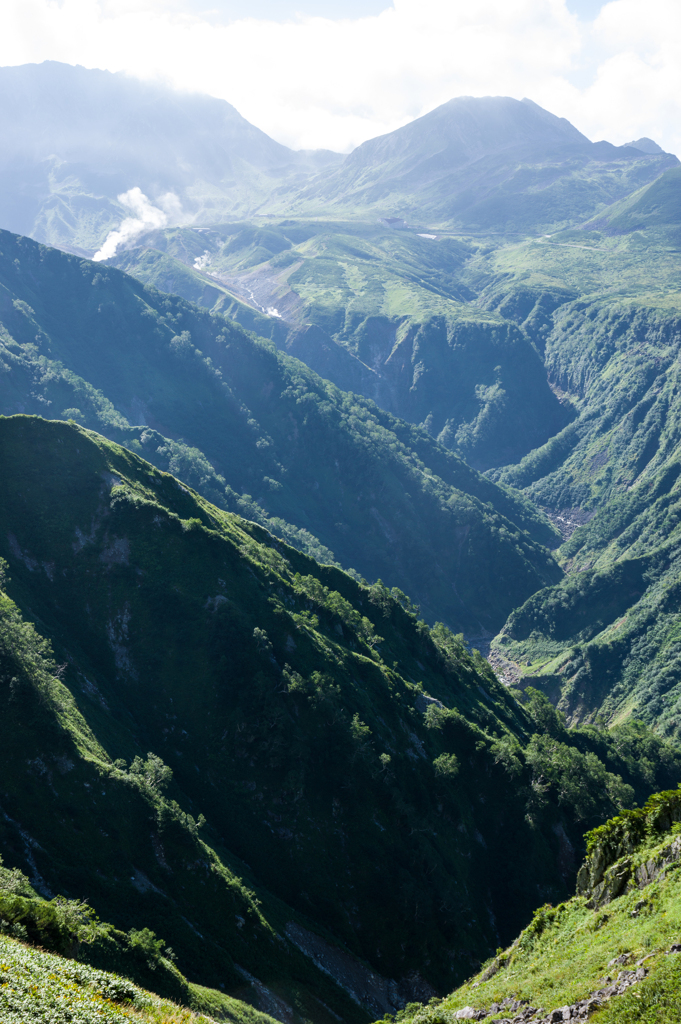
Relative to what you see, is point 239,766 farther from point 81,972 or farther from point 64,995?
point 64,995

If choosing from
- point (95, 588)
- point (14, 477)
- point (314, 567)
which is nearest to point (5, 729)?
point (95, 588)

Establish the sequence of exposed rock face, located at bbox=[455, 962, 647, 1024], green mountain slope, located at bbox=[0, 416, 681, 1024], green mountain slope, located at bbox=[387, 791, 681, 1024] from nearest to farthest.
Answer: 1. green mountain slope, located at bbox=[387, 791, 681, 1024]
2. exposed rock face, located at bbox=[455, 962, 647, 1024]
3. green mountain slope, located at bbox=[0, 416, 681, 1024]

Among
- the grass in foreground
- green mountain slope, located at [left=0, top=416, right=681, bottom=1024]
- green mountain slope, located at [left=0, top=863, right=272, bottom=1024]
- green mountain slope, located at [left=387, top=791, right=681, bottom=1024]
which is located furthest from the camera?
green mountain slope, located at [left=0, top=416, right=681, bottom=1024]

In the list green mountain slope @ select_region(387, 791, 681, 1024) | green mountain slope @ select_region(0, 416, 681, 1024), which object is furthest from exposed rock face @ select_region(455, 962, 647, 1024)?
green mountain slope @ select_region(0, 416, 681, 1024)

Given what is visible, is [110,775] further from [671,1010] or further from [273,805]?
[671,1010]

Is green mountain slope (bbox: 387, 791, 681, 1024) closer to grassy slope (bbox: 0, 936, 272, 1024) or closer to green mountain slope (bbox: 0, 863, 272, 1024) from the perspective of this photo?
grassy slope (bbox: 0, 936, 272, 1024)

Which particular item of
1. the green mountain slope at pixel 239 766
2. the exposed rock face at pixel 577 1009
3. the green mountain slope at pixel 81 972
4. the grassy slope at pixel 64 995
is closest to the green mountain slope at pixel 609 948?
the exposed rock face at pixel 577 1009

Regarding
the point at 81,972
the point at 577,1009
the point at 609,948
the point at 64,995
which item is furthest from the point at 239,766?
the point at 577,1009
